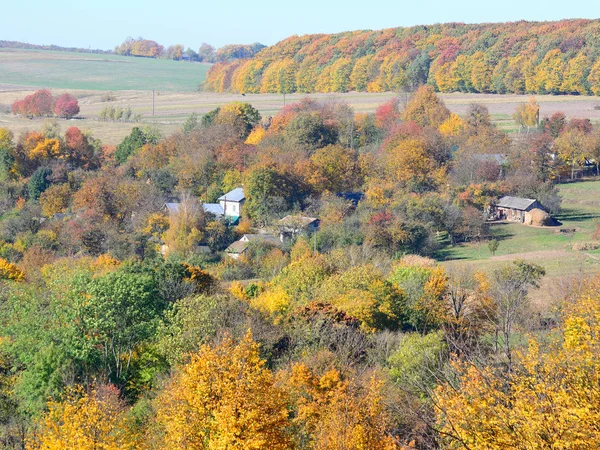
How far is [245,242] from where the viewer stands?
44.3 meters

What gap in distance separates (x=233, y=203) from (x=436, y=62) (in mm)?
49237

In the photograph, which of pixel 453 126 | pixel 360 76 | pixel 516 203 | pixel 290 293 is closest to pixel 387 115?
pixel 453 126

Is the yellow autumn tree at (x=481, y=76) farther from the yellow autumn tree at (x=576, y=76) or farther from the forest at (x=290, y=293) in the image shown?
the forest at (x=290, y=293)

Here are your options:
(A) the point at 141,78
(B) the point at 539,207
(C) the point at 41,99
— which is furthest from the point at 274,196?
(A) the point at 141,78

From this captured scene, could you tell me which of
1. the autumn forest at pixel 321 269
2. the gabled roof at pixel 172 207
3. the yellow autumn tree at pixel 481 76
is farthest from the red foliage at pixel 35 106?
the yellow autumn tree at pixel 481 76

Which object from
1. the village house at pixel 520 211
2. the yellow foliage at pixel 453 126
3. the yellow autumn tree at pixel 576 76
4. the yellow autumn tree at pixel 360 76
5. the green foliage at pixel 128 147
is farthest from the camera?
the yellow autumn tree at pixel 360 76

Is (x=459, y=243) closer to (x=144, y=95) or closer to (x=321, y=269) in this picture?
(x=321, y=269)

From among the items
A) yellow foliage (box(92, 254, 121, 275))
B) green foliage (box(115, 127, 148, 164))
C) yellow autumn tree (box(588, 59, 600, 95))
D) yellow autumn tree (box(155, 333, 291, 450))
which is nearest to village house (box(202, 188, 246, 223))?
green foliage (box(115, 127, 148, 164))

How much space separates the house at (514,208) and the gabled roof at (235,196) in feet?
47.8

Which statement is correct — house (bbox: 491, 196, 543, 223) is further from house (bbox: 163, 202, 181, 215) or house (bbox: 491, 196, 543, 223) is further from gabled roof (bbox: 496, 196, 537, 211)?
house (bbox: 163, 202, 181, 215)

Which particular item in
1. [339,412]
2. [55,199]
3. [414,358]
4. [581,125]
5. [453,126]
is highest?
[581,125]

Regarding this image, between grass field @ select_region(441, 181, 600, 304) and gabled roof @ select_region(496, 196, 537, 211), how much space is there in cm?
123

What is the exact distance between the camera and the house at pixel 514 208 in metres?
48.3

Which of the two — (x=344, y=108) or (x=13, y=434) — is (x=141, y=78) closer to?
(x=344, y=108)
